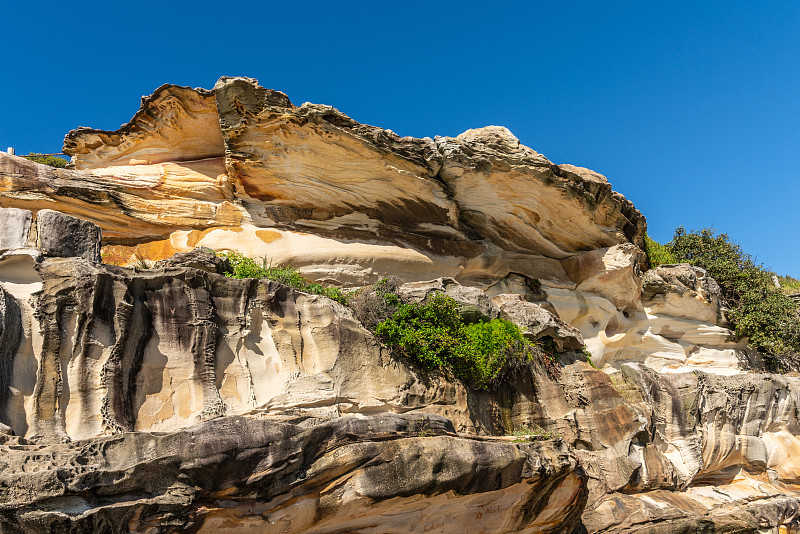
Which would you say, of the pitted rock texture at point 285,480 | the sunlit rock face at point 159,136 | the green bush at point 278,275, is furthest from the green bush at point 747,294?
the sunlit rock face at point 159,136

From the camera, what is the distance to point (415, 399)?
8711 millimetres

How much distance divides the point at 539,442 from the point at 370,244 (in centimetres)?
588

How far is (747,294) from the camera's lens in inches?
674

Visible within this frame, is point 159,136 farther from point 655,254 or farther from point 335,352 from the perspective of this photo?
point 655,254

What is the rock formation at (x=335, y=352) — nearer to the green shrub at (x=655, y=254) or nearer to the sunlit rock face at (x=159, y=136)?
the sunlit rock face at (x=159, y=136)

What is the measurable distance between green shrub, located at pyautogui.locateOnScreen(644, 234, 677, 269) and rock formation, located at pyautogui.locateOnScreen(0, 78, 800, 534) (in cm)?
163

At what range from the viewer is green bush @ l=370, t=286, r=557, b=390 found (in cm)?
914

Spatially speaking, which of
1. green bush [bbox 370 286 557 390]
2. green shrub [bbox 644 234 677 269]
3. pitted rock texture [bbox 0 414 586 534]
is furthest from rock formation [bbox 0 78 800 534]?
green shrub [bbox 644 234 677 269]

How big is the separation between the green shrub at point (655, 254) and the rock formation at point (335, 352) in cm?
163

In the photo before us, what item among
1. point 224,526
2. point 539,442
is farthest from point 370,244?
point 224,526

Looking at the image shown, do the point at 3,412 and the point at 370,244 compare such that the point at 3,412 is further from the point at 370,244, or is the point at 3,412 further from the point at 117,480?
the point at 370,244

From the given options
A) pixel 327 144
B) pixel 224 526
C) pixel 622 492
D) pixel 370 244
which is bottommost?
pixel 622 492

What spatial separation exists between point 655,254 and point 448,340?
11048mm

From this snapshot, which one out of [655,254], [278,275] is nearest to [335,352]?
[278,275]
